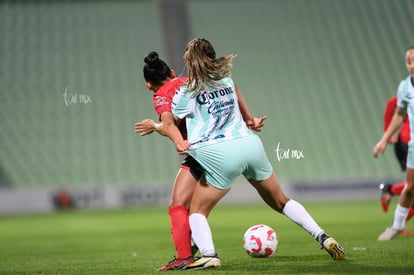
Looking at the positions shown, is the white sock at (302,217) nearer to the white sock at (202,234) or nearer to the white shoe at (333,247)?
the white shoe at (333,247)

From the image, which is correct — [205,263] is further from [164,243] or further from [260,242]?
[164,243]

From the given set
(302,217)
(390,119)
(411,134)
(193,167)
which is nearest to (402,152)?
(390,119)

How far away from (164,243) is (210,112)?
447cm

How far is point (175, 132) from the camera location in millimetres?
6027

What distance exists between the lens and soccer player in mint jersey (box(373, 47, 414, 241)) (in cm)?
795

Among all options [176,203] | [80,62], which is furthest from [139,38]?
[176,203]

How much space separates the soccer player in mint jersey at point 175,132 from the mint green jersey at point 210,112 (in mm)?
122

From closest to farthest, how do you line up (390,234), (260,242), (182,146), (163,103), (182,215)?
(182,146) → (163,103) → (182,215) → (260,242) → (390,234)

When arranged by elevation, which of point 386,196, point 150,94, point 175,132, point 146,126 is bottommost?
point 386,196

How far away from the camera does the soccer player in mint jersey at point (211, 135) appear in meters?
6.00

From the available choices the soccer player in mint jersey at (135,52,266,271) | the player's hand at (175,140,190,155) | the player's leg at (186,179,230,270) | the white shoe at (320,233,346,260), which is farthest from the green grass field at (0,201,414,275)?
the player's hand at (175,140,190,155)

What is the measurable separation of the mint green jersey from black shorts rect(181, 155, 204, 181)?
324 millimetres

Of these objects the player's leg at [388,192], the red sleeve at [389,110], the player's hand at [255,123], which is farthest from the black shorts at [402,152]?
the player's hand at [255,123]

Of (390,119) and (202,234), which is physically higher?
(390,119)
